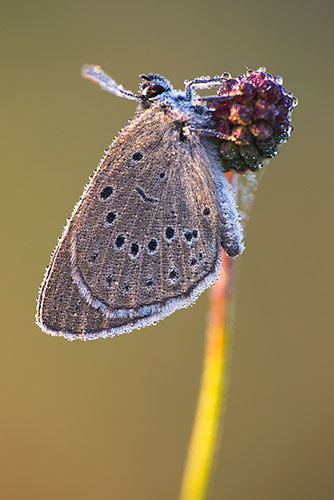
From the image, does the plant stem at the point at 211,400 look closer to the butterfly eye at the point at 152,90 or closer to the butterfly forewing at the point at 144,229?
the butterfly forewing at the point at 144,229

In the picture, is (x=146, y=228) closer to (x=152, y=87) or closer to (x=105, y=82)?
(x=152, y=87)

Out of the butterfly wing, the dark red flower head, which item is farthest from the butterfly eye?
the dark red flower head

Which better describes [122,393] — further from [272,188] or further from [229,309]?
[229,309]

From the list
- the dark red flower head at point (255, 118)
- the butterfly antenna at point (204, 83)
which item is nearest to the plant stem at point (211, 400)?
the dark red flower head at point (255, 118)

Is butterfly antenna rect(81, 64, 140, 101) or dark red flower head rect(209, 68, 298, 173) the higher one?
butterfly antenna rect(81, 64, 140, 101)

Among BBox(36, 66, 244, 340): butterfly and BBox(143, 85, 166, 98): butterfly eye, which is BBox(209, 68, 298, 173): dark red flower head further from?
BBox(143, 85, 166, 98): butterfly eye
